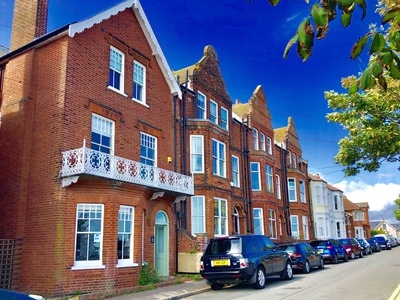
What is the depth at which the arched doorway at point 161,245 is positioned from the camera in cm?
1734

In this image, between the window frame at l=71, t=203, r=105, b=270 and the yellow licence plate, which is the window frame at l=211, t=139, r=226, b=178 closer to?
the yellow licence plate

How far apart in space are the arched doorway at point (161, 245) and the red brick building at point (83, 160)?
5cm

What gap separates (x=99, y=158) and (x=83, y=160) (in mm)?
745

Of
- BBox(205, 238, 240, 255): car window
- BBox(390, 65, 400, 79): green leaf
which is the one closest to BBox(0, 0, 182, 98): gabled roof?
BBox(205, 238, 240, 255): car window

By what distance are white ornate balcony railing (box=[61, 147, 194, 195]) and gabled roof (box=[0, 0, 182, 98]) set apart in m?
4.75

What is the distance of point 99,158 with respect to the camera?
13.1m

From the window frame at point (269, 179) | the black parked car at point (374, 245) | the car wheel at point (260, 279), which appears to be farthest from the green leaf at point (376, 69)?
the black parked car at point (374, 245)

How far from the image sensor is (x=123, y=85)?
16.6 m

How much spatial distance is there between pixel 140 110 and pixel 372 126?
10.1 metres

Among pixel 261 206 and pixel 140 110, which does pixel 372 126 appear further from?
pixel 261 206

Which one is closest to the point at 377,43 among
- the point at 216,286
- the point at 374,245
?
the point at 216,286

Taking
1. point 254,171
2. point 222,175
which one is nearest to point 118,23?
point 222,175

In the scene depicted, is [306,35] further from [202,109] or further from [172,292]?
[202,109]

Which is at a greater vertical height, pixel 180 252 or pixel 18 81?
pixel 18 81
